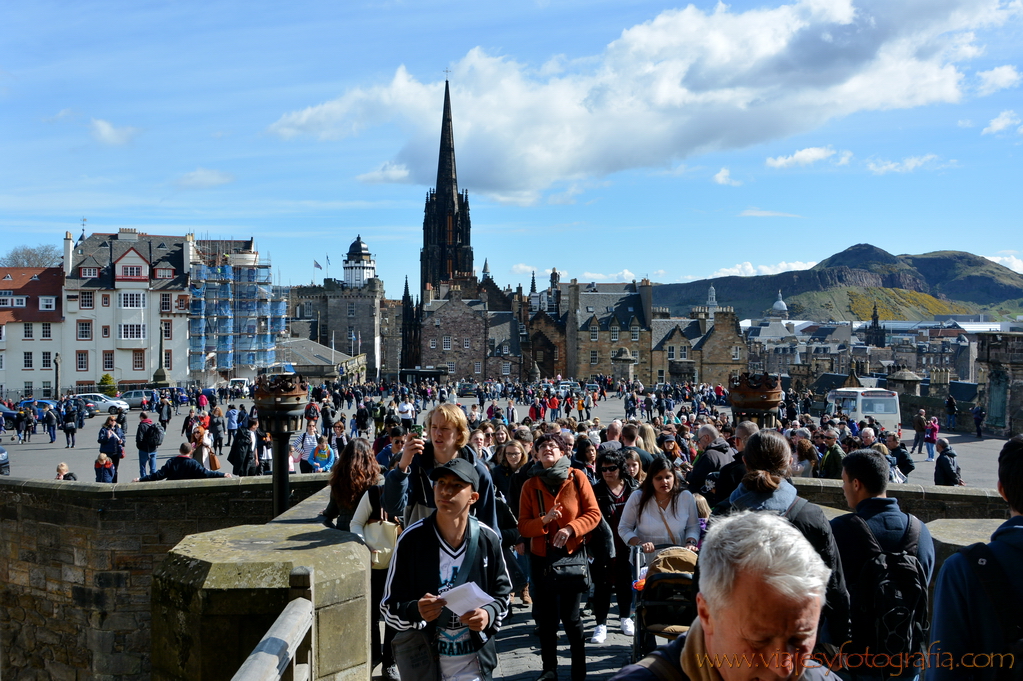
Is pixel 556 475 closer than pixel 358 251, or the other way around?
pixel 556 475

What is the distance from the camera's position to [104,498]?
23.2ft

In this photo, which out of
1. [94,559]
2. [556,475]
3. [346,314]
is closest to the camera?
[556,475]

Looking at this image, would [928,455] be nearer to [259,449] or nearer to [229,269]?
[259,449]

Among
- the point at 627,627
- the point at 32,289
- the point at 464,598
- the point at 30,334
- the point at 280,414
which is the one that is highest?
the point at 32,289

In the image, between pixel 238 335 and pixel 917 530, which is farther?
pixel 238 335

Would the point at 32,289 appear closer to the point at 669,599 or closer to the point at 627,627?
the point at 627,627

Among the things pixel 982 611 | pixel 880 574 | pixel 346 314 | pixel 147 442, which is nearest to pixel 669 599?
pixel 880 574

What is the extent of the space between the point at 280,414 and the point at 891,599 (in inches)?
188

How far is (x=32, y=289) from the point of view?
56156 mm

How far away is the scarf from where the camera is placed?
5238 mm

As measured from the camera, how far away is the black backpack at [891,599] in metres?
3.49

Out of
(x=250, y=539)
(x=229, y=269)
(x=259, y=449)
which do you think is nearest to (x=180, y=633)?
(x=250, y=539)

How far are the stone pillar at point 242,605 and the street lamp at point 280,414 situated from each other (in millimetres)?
2098

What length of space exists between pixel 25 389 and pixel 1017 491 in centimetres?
5978
